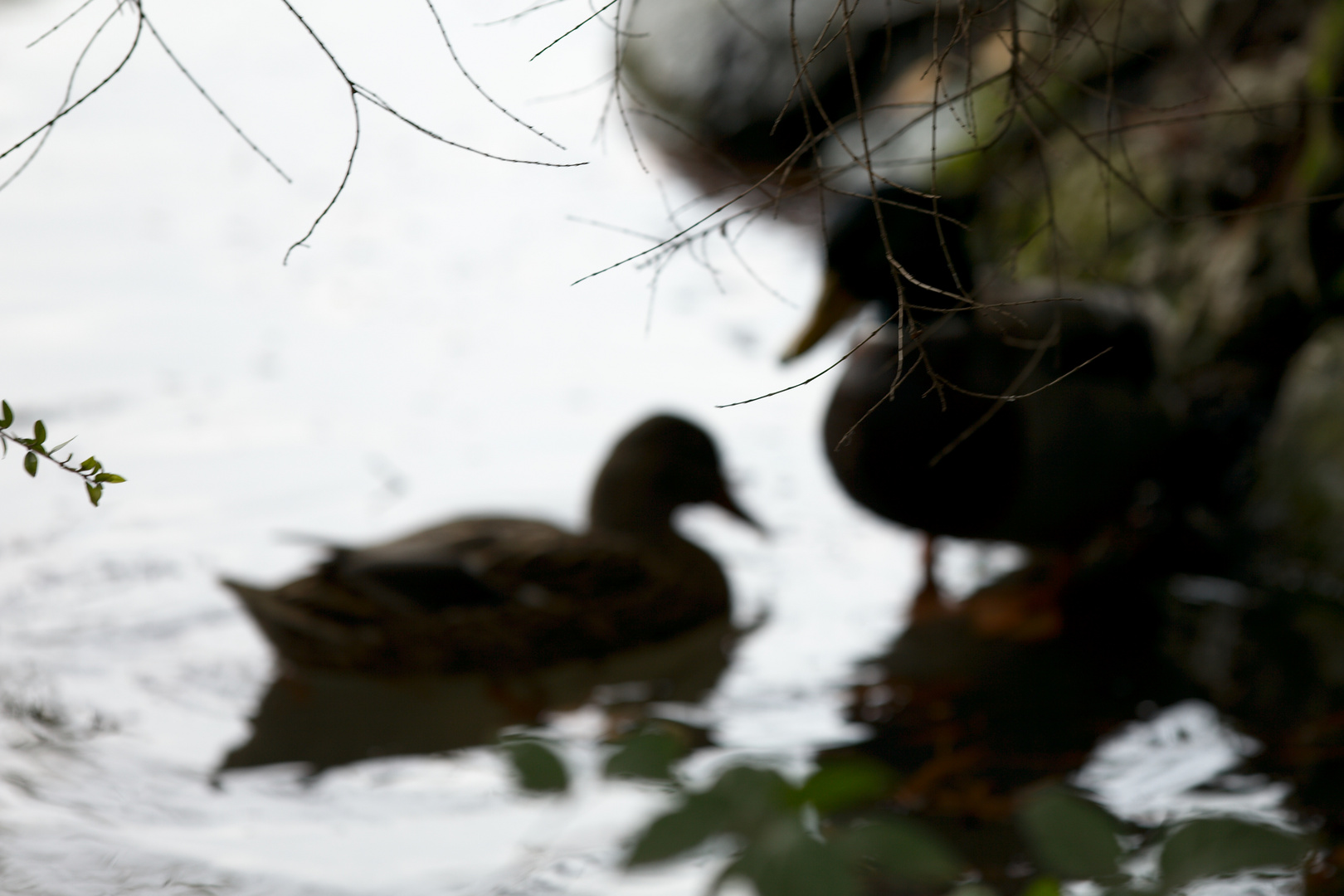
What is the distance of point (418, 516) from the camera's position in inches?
138

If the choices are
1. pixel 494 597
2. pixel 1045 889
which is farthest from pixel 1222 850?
pixel 494 597

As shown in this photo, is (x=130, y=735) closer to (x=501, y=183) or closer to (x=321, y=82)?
(x=501, y=183)

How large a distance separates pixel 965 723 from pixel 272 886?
4.76 ft

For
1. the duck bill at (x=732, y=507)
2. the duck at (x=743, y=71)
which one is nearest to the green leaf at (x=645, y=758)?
the duck bill at (x=732, y=507)

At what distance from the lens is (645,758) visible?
97cm

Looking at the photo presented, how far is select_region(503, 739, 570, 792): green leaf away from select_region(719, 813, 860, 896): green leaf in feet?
0.61

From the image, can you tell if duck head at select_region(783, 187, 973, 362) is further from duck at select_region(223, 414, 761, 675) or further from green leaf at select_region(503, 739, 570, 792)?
green leaf at select_region(503, 739, 570, 792)

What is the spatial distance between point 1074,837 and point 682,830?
30cm

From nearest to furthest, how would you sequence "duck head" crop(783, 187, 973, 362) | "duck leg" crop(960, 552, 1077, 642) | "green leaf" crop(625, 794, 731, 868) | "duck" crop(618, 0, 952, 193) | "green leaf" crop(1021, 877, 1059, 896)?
"green leaf" crop(1021, 877, 1059, 896)
"green leaf" crop(625, 794, 731, 868)
"duck head" crop(783, 187, 973, 362)
"duck leg" crop(960, 552, 1077, 642)
"duck" crop(618, 0, 952, 193)

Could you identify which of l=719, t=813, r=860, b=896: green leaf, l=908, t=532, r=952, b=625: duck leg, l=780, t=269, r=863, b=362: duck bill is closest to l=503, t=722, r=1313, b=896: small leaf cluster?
l=719, t=813, r=860, b=896: green leaf

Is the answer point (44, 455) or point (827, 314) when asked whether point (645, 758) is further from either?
point (827, 314)

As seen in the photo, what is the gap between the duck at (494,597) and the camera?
2.70 metres

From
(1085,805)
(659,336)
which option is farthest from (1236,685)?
(659,336)

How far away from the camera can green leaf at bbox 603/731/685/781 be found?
3.18ft
